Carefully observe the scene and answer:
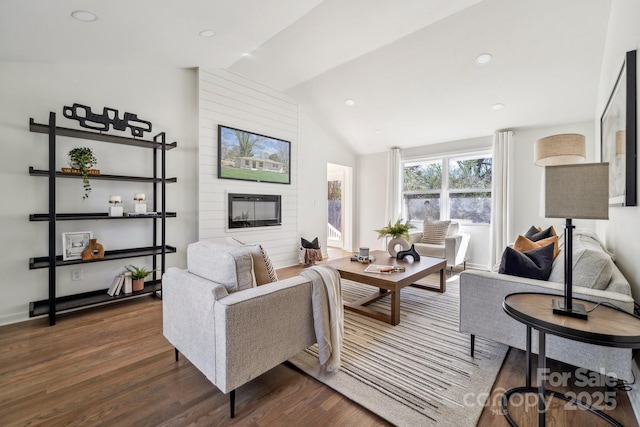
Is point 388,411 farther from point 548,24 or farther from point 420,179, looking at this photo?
point 420,179

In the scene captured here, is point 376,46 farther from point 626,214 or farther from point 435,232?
point 435,232

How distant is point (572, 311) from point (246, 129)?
13.4 ft

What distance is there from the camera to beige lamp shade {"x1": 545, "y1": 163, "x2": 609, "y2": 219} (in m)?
1.21

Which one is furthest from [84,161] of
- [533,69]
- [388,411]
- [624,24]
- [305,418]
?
[533,69]

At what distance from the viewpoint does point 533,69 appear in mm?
3209

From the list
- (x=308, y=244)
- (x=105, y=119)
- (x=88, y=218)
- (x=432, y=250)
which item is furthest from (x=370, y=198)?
(x=88, y=218)

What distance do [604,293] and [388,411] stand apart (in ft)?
4.32

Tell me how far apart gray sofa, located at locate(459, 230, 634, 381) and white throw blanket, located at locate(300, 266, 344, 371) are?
93cm

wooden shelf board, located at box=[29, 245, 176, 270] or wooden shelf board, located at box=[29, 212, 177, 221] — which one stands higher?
wooden shelf board, located at box=[29, 212, 177, 221]

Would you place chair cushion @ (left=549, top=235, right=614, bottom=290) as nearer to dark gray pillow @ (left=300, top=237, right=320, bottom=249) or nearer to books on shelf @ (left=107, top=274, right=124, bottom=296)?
dark gray pillow @ (left=300, top=237, right=320, bottom=249)

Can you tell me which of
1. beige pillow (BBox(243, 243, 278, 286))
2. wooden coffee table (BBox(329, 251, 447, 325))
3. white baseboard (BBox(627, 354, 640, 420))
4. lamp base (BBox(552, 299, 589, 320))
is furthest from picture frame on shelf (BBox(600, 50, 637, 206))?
beige pillow (BBox(243, 243, 278, 286))

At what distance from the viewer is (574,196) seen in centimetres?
A: 125

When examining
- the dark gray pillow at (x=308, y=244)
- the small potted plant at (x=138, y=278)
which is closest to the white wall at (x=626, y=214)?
the dark gray pillow at (x=308, y=244)

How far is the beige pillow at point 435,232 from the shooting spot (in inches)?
178
